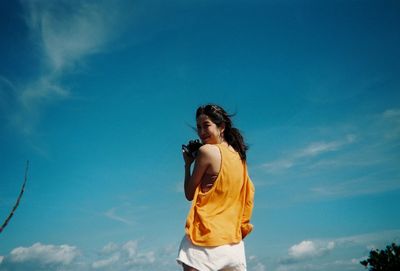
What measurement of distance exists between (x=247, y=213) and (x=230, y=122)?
1.00m

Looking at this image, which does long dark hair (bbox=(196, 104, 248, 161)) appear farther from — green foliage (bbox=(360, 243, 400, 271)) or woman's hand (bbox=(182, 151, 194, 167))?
green foliage (bbox=(360, 243, 400, 271))

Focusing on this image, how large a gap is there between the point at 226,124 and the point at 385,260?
132 feet

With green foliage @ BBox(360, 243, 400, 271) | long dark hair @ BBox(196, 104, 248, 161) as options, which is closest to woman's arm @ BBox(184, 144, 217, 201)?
A: long dark hair @ BBox(196, 104, 248, 161)

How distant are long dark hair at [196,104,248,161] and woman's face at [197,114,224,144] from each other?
0.15 feet

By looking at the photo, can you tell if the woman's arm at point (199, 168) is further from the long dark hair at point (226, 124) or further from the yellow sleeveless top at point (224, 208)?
the long dark hair at point (226, 124)

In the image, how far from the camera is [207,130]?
368 cm

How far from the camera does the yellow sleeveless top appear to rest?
3.14 meters

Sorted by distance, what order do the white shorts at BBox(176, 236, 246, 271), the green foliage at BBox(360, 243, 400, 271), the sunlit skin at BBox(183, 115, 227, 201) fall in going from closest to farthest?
the white shorts at BBox(176, 236, 246, 271) < the sunlit skin at BBox(183, 115, 227, 201) < the green foliage at BBox(360, 243, 400, 271)

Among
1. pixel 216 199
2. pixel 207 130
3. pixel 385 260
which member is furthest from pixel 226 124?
pixel 385 260

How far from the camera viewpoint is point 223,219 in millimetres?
3268

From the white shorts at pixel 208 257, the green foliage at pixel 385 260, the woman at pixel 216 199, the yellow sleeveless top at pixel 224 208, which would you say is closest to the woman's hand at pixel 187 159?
the woman at pixel 216 199

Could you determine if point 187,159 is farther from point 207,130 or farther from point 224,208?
point 224,208

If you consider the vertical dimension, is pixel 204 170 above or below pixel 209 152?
below

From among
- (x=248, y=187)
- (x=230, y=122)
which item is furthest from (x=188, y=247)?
(x=230, y=122)
